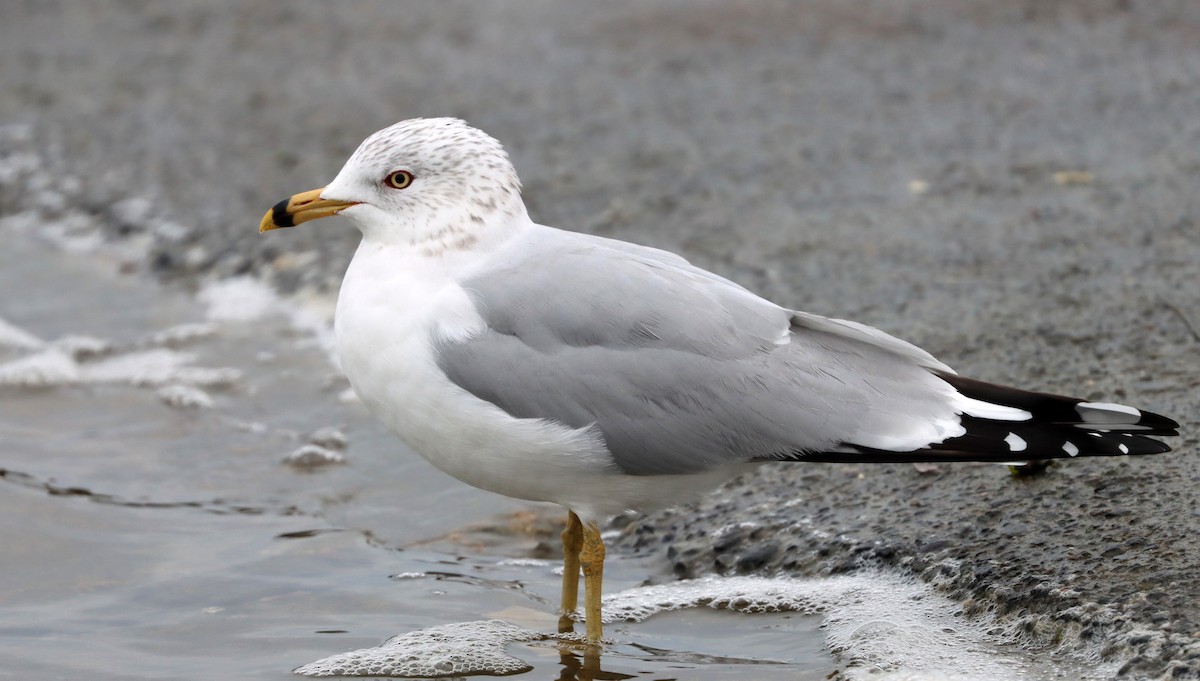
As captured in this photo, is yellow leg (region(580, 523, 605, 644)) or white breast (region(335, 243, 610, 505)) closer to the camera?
white breast (region(335, 243, 610, 505))

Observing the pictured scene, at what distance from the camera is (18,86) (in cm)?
955

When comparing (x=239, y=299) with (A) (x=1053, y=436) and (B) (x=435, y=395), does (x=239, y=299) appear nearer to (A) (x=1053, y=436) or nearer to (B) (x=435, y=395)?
(B) (x=435, y=395)

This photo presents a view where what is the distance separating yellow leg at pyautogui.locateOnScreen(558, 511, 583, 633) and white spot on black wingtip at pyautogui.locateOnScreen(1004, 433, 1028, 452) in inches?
48.7

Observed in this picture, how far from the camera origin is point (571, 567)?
4246mm

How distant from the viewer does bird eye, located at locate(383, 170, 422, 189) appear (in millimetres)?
3996

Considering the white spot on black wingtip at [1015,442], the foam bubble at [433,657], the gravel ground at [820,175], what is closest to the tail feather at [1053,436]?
the white spot on black wingtip at [1015,442]

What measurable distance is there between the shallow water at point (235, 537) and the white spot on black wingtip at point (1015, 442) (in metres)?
0.74

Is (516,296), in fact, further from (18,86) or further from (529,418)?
(18,86)

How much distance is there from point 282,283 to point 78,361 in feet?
3.26

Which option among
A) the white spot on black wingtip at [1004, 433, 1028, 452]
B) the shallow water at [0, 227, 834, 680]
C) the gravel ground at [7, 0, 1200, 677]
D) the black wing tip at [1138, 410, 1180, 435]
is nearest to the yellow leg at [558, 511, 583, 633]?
the shallow water at [0, 227, 834, 680]

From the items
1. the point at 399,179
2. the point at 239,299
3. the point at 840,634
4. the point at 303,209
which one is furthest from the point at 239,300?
the point at 840,634

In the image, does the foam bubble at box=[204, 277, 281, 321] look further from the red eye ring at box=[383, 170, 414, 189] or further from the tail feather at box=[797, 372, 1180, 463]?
the tail feather at box=[797, 372, 1180, 463]

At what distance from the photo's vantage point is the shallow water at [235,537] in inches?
158

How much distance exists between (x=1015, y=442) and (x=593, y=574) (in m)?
1.15
